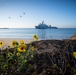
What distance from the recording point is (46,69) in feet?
12.5

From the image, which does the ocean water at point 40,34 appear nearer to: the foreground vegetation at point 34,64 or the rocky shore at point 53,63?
the rocky shore at point 53,63

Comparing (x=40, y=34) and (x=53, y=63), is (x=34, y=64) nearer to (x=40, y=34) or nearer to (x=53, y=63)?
(x=53, y=63)

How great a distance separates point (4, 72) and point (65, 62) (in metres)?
1.19

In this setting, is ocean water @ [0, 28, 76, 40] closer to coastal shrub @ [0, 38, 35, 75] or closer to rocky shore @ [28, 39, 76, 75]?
rocky shore @ [28, 39, 76, 75]

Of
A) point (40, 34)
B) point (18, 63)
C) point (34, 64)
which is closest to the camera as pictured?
point (18, 63)

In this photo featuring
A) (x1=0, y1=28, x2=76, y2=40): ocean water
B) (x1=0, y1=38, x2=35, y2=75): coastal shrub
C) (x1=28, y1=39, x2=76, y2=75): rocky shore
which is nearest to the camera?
(x1=0, y1=38, x2=35, y2=75): coastal shrub

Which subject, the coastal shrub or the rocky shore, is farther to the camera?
the rocky shore

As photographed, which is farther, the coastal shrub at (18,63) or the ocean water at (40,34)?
the ocean water at (40,34)

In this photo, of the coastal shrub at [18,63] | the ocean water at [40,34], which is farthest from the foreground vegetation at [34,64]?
the ocean water at [40,34]

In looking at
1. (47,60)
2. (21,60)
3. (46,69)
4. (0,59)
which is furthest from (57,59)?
(0,59)

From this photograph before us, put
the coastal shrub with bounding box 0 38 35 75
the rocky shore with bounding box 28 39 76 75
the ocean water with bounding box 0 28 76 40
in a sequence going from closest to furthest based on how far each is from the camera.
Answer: the coastal shrub with bounding box 0 38 35 75, the rocky shore with bounding box 28 39 76 75, the ocean water with bounding box 0 28 76 40

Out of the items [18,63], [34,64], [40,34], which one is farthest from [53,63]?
[40,34]

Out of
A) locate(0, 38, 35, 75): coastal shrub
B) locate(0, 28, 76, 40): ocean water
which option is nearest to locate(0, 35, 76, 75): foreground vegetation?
locate(0, 38, 35, 75): coastal shrub

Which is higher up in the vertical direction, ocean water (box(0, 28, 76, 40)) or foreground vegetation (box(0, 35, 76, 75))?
foreground vegetation (box(0, 35, 76, 75))
